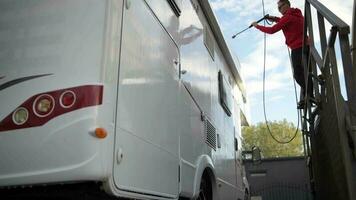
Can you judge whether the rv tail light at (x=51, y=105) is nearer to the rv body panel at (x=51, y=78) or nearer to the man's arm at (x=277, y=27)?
the rv body panel at (x=51, y=78)

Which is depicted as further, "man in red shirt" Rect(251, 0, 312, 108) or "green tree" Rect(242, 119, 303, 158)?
"green tree" Rect(242, 119, 303, 158)

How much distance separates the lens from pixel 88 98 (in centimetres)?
253

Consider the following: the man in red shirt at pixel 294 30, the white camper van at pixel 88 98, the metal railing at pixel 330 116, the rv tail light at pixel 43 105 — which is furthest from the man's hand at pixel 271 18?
the rv tail light at pixel 43 105

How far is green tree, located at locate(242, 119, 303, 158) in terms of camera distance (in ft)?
113

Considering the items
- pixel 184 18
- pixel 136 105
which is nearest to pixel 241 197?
pixel 184 18

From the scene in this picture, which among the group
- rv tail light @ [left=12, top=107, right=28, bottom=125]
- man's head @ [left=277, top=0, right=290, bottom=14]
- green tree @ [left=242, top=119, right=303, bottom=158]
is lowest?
rv tail light @ [left=12, top=107, right=28, bottom=125]

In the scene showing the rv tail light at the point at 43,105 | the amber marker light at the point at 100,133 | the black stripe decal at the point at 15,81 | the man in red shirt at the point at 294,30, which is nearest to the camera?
the amber marker light at the point at 100,133

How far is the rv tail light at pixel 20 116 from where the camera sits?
2.62 m

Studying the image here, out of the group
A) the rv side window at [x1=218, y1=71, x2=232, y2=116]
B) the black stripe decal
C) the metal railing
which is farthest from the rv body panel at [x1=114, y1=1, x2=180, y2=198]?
the rv side window at [x1=218, y1=71, x2=232, y2=116]

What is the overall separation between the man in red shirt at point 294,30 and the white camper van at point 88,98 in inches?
94.7

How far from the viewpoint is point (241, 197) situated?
25.3 feet

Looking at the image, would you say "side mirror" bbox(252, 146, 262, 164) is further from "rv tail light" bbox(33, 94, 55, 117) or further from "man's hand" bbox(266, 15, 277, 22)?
"rv tail light" bbox(33, 94, 55, 117)

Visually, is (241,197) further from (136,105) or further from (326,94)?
(136,105)

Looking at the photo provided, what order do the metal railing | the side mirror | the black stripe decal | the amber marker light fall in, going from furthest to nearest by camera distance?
1. the side mirror
2. the metal railing
3. the black stripe decal
4. the amber marker light
